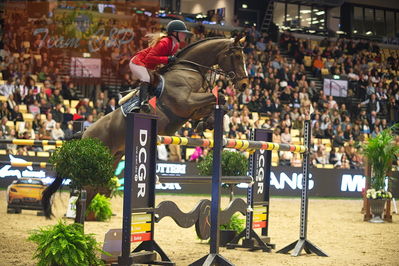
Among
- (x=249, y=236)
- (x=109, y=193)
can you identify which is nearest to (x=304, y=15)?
(x=109, y=193)

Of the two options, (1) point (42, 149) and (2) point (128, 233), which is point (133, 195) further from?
(1) point (42, 149)

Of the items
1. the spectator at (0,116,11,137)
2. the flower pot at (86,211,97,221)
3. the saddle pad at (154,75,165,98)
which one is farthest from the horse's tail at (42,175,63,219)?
the spectator at (0,116,11,137)

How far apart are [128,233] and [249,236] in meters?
2.57

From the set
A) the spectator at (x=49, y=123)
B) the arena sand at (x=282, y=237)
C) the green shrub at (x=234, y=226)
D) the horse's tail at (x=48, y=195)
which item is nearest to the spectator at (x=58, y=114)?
the spectator at (x=49, y=123)

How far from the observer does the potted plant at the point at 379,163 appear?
40.1 ft

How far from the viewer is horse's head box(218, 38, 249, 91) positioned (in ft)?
26.9

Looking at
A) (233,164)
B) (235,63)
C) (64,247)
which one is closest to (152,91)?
(235,63)

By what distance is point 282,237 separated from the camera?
29.6 ft

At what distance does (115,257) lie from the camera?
578 centimetres

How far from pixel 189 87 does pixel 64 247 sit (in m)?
3.28

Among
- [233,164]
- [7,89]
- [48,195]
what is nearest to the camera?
[48,195]

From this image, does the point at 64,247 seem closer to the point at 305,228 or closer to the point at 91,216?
the point at 305,228

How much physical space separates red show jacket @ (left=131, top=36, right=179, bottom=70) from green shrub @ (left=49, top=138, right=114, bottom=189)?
6.35ft

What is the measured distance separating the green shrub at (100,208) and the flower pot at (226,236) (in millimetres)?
2684
